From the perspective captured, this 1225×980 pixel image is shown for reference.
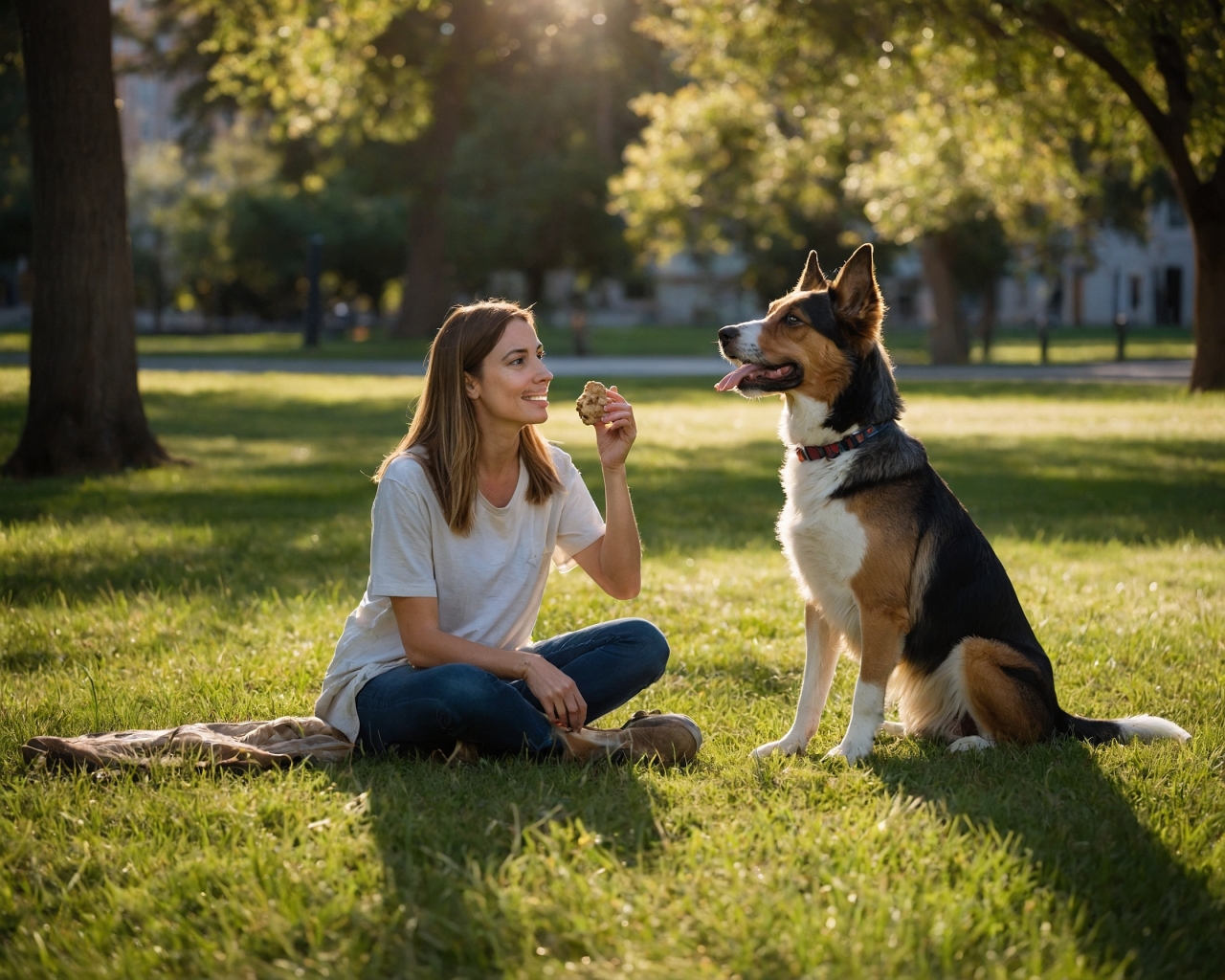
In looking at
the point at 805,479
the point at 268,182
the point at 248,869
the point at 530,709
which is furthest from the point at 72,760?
the point at 268,182

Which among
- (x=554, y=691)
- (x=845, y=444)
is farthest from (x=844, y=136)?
(x=554, y=691)

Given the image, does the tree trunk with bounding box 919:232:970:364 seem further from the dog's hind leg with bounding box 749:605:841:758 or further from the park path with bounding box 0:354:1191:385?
the dog's hind leg with bounding box 749:605:841:758

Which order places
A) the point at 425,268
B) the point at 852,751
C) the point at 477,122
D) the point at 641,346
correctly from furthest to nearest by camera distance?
the point at 641,346 → the point at 477,122 → the point at 425,268 → the point at 852,751

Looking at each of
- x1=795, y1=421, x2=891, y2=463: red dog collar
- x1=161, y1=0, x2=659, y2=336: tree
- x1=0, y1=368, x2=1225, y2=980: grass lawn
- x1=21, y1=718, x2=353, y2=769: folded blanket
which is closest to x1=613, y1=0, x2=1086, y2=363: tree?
x1=161, y1=0, x2=659, y2=336: tree

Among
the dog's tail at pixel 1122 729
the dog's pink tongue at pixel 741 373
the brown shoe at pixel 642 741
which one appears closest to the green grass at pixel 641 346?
the dog's pink tongue at pixel 741 373

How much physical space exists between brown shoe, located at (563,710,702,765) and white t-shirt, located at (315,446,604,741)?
0.45 metres

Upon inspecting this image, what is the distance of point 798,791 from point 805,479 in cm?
121

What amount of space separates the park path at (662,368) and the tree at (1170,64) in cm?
679

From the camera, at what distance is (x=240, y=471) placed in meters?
12.6

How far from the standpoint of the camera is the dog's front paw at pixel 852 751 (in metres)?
4.64

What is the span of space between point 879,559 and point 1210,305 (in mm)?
15554

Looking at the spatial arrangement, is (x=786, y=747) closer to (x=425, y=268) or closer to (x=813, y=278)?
(x=813, y=278)

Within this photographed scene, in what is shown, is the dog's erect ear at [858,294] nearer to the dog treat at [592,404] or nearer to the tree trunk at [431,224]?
the dog treat at [592,404]

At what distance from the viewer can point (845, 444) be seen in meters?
4.80
